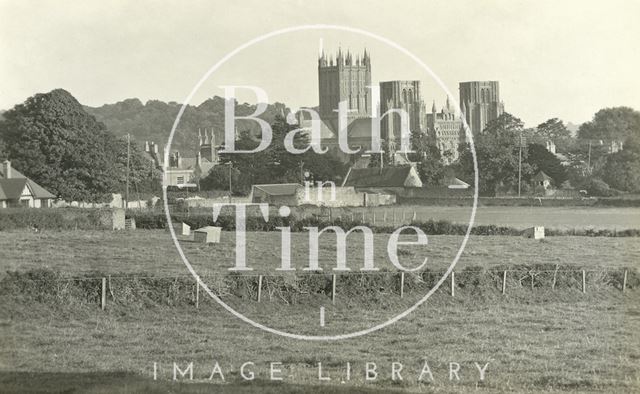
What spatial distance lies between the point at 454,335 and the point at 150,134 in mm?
147017

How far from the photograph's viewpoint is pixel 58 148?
56.8 meters

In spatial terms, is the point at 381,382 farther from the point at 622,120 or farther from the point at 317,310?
the point at 622,120

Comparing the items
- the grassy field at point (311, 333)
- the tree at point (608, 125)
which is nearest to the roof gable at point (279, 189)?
the grassy field at point (311, 333)

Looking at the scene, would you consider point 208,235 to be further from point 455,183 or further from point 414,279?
point 455,183

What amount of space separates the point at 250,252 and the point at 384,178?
185 feet

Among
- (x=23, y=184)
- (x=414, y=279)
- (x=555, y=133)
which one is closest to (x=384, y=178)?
(x=23, y=184)

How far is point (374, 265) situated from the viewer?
97.7 feet

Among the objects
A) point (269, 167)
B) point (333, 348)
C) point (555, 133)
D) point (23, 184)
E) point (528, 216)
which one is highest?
point (555, 133)

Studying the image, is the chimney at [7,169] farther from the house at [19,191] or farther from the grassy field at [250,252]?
the grassy field at [250,252]

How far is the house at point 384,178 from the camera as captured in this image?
285 ft

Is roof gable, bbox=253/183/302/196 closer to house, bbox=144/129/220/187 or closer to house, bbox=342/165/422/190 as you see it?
house, bbox=342/165/422/190

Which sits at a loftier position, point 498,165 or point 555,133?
point 555,133

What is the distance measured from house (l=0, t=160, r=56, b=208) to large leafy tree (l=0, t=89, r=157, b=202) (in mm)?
945

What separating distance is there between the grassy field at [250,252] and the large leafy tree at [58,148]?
16791mm
